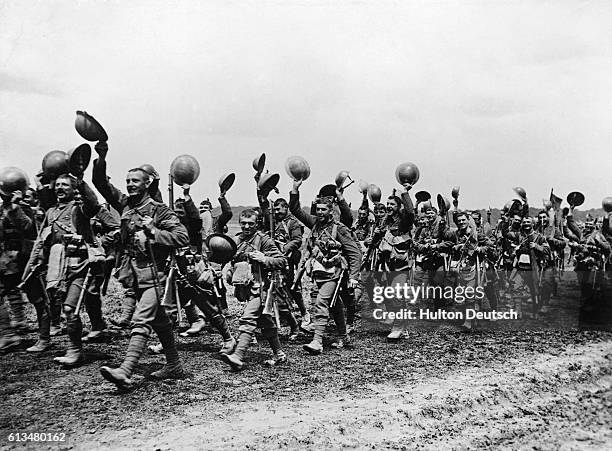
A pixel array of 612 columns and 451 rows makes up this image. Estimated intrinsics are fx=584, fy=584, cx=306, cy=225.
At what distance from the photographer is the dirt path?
5031 millimetres

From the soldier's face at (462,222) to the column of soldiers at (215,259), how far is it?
0.06m

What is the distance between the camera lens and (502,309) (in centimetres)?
1205

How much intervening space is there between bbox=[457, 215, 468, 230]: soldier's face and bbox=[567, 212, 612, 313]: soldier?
239 cm

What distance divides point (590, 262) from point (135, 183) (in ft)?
29.8

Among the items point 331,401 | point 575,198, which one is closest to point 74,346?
point 331,401

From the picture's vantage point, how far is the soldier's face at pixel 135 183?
247 inches

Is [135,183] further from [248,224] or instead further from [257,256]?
[257,256]

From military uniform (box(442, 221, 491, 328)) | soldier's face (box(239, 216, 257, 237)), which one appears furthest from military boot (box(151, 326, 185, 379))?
military uniform (box(442, 221, 491, 328))

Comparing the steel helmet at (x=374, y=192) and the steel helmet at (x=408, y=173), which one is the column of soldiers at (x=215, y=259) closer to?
the steel helmet at (x=408, y=173)

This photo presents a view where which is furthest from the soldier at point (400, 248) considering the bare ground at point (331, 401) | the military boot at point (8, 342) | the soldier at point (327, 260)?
the military boot at point (8, 342)

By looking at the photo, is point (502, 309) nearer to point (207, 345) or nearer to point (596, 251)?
point (596, 251)

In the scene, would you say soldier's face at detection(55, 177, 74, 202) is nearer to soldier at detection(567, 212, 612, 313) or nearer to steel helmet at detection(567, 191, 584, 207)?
soldier at detection(567, 212, 612, 313)

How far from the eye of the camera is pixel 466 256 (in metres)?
10.4

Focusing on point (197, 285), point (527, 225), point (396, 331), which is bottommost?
point (396, 331)
